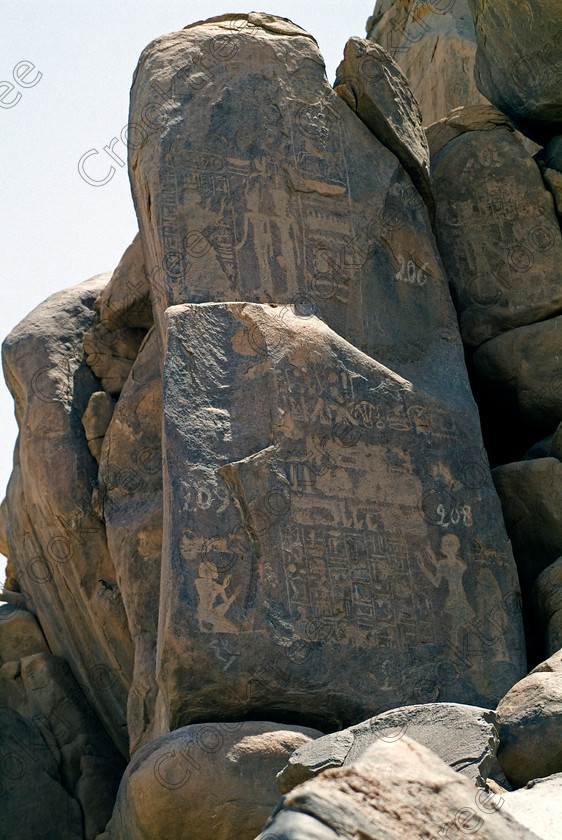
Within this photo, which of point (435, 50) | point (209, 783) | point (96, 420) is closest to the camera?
point (209, 783)

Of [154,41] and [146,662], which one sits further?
[154,41]

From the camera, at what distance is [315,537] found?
24.8 feet

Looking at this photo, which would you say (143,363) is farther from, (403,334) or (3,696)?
(3,696)

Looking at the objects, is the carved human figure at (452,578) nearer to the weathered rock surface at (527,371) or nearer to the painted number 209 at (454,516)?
the painted number 209 at (454,516)

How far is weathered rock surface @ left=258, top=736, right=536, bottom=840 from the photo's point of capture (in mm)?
3898

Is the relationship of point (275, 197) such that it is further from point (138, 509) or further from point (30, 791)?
point (30, 791)

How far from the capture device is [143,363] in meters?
9.43

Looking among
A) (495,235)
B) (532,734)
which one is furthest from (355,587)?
(495,235)

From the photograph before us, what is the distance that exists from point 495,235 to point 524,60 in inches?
58.1

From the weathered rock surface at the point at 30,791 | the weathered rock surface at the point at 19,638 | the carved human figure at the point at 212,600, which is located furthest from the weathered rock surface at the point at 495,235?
the weathered rock surface at the point at 30,791

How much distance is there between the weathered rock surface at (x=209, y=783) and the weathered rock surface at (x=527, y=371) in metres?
3.68

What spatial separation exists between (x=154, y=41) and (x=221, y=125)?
Answer: 97cm

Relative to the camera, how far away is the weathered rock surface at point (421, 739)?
5.45m

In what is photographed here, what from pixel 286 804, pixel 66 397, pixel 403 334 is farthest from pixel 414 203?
pixel 286 804
